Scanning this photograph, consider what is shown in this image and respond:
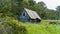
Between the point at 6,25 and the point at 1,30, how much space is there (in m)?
0.89

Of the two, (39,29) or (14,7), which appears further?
(14,7)

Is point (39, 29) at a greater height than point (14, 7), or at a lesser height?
lesser

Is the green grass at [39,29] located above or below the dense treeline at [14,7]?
below

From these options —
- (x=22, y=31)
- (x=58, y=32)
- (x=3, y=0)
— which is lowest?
(x=58, y=32)

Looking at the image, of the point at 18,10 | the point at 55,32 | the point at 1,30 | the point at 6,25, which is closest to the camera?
the point at 1,30

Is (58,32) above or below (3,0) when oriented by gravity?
below

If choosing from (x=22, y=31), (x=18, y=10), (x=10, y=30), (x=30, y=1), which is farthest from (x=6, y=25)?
(x=30, y=1)

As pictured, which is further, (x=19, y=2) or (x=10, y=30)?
(x=19, y=2)

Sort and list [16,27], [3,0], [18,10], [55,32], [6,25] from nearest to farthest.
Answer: [6,25]
[16,27]
[55,32]
[3,0]
[18,10]

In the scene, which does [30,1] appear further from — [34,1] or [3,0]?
[3,0]

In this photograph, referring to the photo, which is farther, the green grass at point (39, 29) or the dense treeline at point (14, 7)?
the dense treeline at point (14, 7)

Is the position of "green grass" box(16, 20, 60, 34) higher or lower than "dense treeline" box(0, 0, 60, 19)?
lower

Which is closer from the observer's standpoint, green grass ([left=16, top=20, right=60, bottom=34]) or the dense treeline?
green grass ([left=16, top=20, right=60, bottom=34])

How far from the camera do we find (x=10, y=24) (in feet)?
41.3
